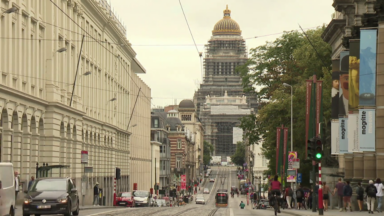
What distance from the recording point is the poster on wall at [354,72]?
43.0 meters

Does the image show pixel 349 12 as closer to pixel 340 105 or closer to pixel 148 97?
pixel 340 105

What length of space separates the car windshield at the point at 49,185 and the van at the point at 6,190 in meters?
4.44

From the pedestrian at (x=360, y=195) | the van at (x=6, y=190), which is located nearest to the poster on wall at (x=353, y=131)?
the pedestrian at (x=360, y=195)

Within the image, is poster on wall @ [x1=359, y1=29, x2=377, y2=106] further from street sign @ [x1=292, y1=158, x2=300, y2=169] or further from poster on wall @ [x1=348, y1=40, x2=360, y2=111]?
street sign @ [x1=292, y1=158, x2=300, y2=169]

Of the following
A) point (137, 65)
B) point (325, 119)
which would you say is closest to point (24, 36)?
point (325, 119)

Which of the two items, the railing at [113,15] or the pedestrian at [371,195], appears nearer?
the pedestrian at [371,195]

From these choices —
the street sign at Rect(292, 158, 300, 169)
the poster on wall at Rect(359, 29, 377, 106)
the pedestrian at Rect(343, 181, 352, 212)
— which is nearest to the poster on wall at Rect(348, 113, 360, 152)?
the pedestrian at Rect(343, 181, 352, 212)

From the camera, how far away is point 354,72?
141ft

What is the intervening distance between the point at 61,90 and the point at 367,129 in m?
24.8

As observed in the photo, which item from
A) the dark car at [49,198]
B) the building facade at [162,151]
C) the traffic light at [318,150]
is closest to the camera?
the dark car at [49,198]

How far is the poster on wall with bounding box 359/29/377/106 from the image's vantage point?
1567 inches

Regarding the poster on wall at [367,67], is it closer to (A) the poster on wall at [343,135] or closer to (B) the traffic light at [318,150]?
(B) the traffic light at [318,150]

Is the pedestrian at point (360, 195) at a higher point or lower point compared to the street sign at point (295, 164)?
lower

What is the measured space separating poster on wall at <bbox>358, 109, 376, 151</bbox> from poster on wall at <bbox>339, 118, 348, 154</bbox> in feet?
23.8
